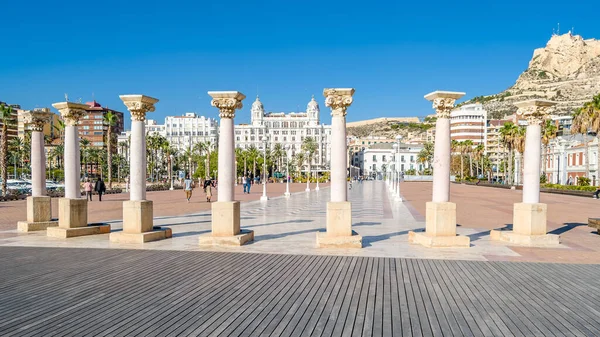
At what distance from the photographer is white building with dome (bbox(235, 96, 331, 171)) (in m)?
177

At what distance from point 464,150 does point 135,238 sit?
346 ft

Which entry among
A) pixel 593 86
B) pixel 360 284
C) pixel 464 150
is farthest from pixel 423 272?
pixel 593 86

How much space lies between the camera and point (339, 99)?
39.2ft

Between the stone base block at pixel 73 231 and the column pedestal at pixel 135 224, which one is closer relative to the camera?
the column pedestal at pixel 135 224

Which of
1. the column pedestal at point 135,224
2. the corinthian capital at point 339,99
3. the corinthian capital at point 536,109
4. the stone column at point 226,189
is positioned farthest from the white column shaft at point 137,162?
the corinthian capital at point 536,109

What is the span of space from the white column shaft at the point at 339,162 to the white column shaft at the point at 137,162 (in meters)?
5.52

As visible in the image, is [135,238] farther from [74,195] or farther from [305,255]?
[305,255]

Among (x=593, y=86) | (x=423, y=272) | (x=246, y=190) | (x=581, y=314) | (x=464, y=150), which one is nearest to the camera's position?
(x=581, y=314)

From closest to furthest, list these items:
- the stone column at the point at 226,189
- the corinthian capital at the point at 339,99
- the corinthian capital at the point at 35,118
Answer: the corinthian capital at the point at 339,99
the stone column at the point at 226,189
the corinthian capital at the point at 35,118

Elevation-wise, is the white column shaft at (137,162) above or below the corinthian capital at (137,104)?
below

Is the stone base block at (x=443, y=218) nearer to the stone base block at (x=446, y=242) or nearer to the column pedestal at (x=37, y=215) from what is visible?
the stone base block at (x=446, y=242)

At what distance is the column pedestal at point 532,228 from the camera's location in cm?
1243

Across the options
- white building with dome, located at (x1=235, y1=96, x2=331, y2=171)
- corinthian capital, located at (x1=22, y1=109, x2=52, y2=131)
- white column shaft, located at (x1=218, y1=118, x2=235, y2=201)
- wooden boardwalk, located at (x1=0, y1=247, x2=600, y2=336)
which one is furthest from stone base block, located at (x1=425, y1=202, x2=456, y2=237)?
white building with dome, located at (x1=235, y1=96, x2=331, y2=171)

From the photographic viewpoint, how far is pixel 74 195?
13953 mm
